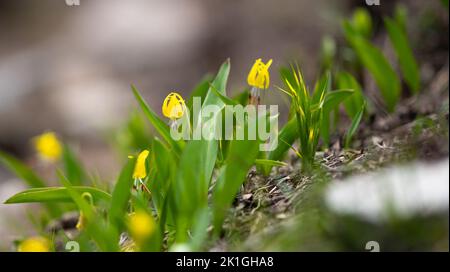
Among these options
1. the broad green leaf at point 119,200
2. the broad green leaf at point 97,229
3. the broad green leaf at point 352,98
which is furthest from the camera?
the broad green leaf at point 352,98

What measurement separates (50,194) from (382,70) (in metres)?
1.91

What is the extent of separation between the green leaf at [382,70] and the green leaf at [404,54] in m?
0.14

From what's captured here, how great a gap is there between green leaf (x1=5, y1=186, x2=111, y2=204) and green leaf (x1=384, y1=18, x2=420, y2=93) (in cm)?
186

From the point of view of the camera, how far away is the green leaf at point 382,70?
3242 millimetres

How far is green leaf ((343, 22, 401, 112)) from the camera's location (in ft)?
10.6

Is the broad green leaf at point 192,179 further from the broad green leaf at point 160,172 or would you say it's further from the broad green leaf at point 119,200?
the broad green leaf at point 119,200

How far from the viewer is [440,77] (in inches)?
147

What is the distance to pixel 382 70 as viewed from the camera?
10.7 feet

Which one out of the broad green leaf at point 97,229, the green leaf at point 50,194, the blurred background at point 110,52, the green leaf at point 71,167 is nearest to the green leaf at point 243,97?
the green leaf at point 50,194

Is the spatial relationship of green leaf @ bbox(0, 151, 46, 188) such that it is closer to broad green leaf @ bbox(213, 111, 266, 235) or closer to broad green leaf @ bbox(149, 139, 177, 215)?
broad green leaf @ bbox(149, 139, 177, 215)

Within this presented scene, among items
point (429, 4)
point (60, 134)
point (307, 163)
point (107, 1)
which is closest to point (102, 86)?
point (60, 134)

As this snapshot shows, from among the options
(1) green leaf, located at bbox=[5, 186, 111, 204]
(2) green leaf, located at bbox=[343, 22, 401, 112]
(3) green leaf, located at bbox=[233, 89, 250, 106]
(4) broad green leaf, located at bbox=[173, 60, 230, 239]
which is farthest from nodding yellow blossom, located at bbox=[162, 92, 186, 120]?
(2) green leaf, located at bbox=[343, 22, 401, 112]

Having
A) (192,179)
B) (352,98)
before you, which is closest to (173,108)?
(192,179)
